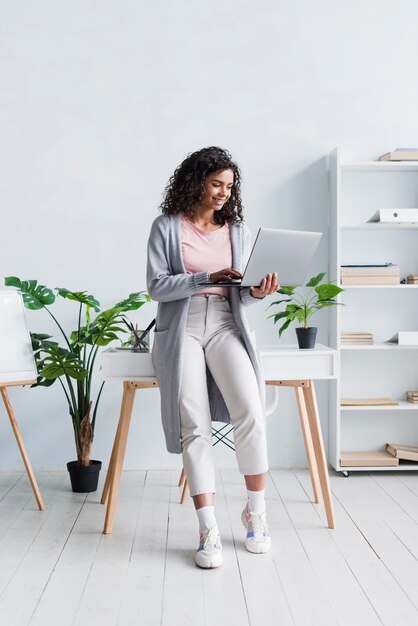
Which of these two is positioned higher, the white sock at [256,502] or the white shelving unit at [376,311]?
the white shelving unit at [376,311]

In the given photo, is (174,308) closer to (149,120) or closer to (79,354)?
(79,354)

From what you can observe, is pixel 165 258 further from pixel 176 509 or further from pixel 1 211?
pixel 1 211

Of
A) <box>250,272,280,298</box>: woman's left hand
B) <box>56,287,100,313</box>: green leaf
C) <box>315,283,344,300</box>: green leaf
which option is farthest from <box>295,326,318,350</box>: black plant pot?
<box>56,287,100,313</box>: green leaf

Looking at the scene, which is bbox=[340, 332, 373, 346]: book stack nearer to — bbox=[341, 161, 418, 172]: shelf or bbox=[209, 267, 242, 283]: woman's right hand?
bbox=[341, 161, 418, 172]: shelf

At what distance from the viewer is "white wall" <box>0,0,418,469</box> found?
357 cm

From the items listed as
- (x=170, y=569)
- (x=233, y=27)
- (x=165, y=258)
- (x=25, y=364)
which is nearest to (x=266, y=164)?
(x=233, y=27)

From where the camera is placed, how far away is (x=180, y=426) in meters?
2.48

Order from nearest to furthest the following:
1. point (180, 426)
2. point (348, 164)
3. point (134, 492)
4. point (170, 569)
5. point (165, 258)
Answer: point (170, 569) → point (180, 426) → point (165, 258) → point (134, 492) → point (348, 164)

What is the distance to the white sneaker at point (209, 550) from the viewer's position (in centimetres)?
229

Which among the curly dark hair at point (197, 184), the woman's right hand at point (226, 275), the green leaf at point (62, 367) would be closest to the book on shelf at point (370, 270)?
the curly dark hair at point (197, 184)

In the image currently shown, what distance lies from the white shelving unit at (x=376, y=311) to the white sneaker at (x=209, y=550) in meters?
1.39

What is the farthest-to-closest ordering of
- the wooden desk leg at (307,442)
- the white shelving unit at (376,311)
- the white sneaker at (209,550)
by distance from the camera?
1. the white shelving unit at (376,311)
2. the wooden desk leg at (307,442)
3. the white sneaker at (209,550)

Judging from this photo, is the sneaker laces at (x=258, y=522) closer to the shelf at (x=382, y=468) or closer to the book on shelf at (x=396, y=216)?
the shelf at (x=382, y=468)

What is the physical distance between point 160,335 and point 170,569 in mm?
750
